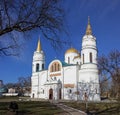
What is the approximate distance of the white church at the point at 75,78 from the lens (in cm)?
5969

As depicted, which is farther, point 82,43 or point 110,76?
point 82,43

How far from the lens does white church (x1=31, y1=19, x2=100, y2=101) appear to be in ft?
196

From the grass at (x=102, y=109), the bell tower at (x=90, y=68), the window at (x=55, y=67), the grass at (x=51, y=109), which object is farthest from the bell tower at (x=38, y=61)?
the grass at (x=102, y=109)

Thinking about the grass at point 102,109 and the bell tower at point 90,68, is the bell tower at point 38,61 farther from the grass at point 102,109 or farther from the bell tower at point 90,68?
the grass at point 102,109

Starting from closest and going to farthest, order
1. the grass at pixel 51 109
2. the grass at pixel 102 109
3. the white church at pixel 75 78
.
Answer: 1. the grass at pixel 51 109
2. the grass at pixel 102 109
3. the white church at pixel 75 78

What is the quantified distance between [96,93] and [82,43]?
14156mm

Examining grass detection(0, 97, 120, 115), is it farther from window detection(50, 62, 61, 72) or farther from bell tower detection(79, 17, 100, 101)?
window detection(50, 62, 61, 72)

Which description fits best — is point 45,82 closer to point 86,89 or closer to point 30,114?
point 86,89

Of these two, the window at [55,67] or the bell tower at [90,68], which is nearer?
the bell tower at [90,68]

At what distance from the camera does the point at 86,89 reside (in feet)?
197

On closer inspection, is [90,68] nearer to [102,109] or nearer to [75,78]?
[75,78]

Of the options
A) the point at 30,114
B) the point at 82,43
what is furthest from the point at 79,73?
the point at 30,114

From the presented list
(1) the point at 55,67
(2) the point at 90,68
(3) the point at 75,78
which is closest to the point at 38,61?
(1) the point at 55,67

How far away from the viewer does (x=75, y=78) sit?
6247 centimetres
